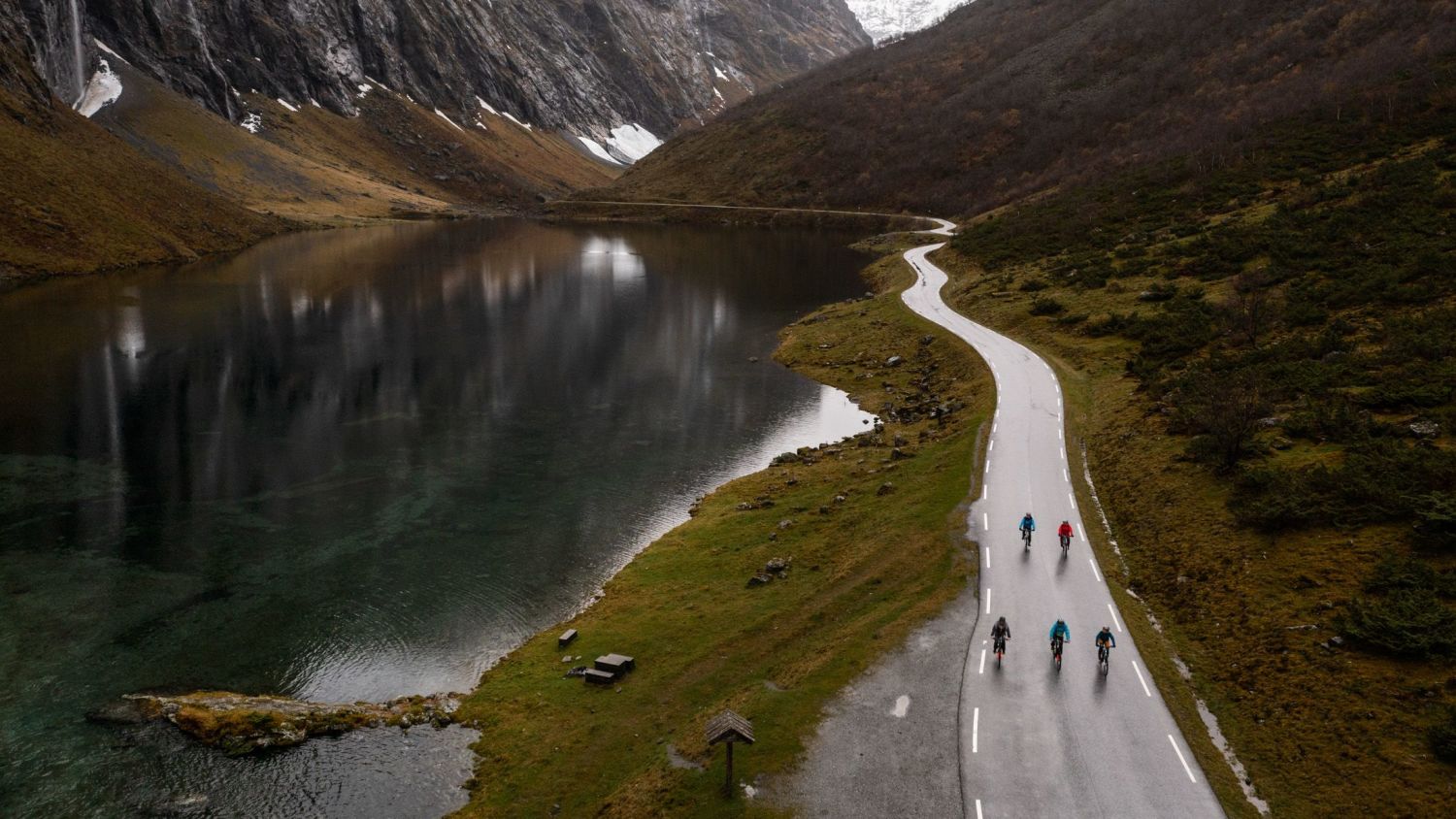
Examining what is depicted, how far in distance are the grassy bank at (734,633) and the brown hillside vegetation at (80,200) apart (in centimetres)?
9479

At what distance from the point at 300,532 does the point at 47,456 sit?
1833 centimetres

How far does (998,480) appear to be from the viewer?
1636 inches

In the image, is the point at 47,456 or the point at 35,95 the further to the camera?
the point at 35,95

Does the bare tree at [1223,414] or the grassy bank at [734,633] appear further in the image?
the bare tree at [1223,414]

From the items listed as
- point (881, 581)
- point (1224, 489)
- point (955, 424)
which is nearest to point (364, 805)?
point (881, 581)

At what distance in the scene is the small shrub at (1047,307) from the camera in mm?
76188

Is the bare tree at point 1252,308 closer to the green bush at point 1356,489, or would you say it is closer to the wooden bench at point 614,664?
the green bush at point 1356,489

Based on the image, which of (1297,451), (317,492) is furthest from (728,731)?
(317,492)

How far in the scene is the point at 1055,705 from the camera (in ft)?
80.2

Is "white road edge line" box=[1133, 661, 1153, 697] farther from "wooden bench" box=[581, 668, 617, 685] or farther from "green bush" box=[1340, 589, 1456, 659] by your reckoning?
"wooden bench" box=[581, 668, 617, 685]

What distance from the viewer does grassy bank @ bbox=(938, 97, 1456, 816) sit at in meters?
22.8

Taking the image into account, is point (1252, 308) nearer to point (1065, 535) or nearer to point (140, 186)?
point (1065, 535)

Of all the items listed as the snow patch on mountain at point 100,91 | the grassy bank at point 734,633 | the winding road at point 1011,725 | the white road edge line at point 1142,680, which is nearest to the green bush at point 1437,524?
the winding road at point 1011,725

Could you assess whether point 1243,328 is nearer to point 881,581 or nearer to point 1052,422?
point 1052,422
